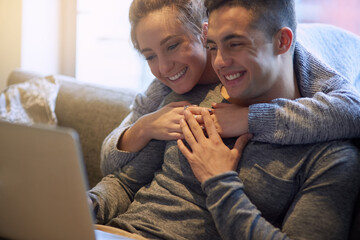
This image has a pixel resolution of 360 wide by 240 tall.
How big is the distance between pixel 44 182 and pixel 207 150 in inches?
19.8

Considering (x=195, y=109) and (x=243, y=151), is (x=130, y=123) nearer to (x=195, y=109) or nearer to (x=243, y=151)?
(x=195, y=109)

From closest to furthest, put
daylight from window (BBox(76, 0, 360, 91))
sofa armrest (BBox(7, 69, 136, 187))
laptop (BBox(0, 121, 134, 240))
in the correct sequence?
laptop (BBox(0, 121, 134, 240)) < sofa armrest (BBox(7, 69, 136, 187)) < daylight from window (BBox(76, 0, 360, 91))

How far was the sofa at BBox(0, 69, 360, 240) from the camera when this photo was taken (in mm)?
2137

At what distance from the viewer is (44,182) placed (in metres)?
0.83

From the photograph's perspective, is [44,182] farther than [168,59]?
No

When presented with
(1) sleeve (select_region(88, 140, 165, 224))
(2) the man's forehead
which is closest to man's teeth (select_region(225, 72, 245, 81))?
(2) the man's forehead

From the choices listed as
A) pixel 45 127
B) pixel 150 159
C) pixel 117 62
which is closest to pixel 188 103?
pixel 150 159

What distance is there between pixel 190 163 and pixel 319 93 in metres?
0.39

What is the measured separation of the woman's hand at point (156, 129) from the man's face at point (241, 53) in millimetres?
229

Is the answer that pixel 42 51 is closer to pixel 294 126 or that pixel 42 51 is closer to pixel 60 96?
pixel 60 96

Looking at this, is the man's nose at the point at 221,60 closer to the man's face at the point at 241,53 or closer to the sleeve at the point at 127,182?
the man's face at the point at 241,53

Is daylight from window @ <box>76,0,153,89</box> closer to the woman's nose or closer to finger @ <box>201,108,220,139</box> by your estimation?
the woman's nose

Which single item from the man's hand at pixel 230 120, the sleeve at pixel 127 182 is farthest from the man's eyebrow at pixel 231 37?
the sleeve at pixel 127 182

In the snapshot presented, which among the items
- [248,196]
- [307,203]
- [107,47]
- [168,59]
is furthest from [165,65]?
[107,47]
